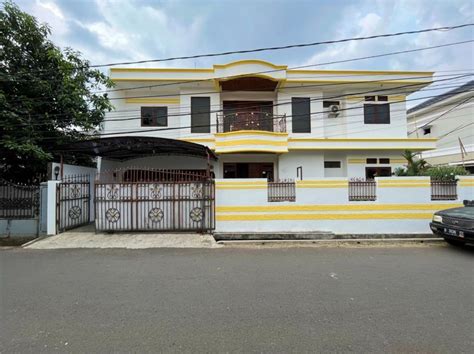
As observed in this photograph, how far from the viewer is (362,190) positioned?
9625 millimetres

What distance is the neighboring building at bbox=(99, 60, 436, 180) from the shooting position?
13594 millimetres

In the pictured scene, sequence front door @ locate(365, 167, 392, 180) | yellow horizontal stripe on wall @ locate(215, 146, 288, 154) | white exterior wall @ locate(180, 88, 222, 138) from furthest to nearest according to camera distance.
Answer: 1. front door @ locate(365, 167, 392, 180)
2. white exterior wall @ locate(180, 88, 222, 138)
3. yellow horizontal stripe on wall @ locate(215, 146, 288, 154)

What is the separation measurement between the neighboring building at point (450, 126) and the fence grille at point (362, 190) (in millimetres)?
12363

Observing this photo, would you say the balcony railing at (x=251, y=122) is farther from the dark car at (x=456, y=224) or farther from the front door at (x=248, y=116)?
the dark car at (x=456, y=224)

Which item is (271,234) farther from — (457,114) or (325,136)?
(457,114)

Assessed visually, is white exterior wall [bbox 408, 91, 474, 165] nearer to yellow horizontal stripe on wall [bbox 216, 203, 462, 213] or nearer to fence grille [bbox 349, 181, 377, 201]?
yellow horizontal stripe on wall [bbox 216, 203, 462, 213]

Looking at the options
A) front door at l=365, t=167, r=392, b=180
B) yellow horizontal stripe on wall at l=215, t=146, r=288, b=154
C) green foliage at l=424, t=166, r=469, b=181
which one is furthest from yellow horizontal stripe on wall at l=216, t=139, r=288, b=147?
green foliage at l=424, t=166, r=469, b=181

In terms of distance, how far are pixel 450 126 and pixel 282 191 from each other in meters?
18.1

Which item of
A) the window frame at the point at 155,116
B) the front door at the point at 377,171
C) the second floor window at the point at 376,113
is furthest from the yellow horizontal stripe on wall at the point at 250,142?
the second floor window at the point at 376,113

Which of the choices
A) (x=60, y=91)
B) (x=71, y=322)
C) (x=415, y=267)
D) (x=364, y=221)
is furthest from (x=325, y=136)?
(x=71, y=322)

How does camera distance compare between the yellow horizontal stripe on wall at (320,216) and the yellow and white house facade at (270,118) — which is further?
the yellow and white house facade at (270,118)

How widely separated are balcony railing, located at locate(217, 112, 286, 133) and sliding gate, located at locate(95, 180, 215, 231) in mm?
5169

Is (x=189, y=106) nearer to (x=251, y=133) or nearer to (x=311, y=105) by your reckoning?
(x=251, y=133)

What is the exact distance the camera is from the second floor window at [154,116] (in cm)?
1428
